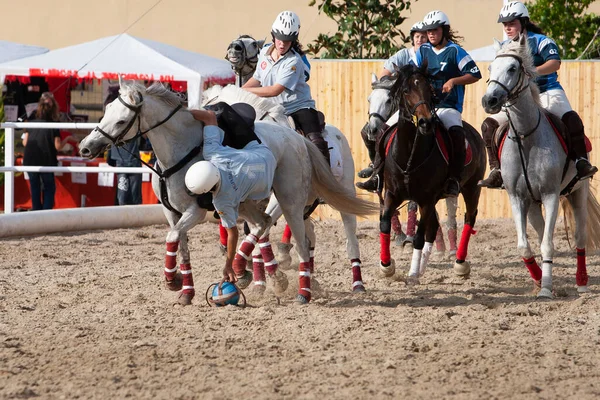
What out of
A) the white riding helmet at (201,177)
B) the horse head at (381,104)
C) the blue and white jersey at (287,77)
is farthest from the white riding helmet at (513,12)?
the white riding helmet at (201,177)

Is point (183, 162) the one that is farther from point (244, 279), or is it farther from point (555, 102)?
point (555, 102)

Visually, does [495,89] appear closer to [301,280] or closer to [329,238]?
[301,280]

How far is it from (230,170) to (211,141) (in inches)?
12.1

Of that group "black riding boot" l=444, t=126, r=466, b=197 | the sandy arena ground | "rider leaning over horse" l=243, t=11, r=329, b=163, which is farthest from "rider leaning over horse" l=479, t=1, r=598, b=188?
"rider leaning over horse" l=243, t=11, r=329, b=163

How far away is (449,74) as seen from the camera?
9.51 m

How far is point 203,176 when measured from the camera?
7.34 m

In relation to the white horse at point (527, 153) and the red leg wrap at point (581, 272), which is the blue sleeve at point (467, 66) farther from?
the red leg wrap at point (581, 272)

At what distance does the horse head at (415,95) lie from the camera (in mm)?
8547

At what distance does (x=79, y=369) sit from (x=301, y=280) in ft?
8.91

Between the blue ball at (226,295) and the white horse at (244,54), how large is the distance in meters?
2.95

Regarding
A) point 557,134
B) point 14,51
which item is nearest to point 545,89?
point 557,134

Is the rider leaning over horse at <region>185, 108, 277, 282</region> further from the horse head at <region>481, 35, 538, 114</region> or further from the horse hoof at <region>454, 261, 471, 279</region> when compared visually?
the horse hoof at <region>454, 261, 471, 279</region>

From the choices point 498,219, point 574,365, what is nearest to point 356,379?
point 574,365

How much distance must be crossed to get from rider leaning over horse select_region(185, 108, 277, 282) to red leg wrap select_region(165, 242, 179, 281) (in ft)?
1.42
